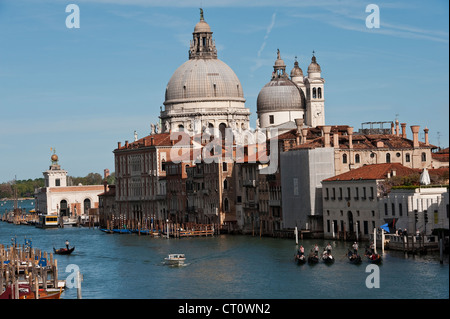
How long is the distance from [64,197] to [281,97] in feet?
91.1

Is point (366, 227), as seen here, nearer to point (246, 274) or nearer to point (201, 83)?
point (246, 274)

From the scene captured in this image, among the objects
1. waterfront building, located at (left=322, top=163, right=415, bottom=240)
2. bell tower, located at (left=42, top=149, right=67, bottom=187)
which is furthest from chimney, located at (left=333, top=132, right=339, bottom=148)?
bell tower, located at (left=42, top=149, right=67, bottom=187)

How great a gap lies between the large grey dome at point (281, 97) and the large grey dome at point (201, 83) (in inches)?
199

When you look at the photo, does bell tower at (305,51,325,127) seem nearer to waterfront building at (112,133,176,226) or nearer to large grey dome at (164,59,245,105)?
large grey dome at (164,59,245,105)

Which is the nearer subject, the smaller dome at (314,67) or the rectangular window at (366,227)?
the rectangular window at (366,227)

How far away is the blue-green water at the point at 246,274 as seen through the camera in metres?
33.6

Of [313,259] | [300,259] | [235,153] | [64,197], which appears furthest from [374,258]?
[64,197]

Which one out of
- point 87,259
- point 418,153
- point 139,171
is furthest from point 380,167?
point 139,171

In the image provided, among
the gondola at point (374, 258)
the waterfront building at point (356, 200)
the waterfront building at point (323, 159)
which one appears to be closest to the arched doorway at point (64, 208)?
the waterfront building at point (323, 159)

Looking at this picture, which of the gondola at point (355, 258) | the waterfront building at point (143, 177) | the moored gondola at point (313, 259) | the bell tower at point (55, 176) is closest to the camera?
the gondola at point (355, 258)

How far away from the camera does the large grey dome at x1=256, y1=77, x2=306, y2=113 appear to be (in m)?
81.4

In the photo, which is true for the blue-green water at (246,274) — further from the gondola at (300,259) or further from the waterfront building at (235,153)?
the waterfront building at (235,153)

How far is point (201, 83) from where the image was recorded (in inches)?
3391
